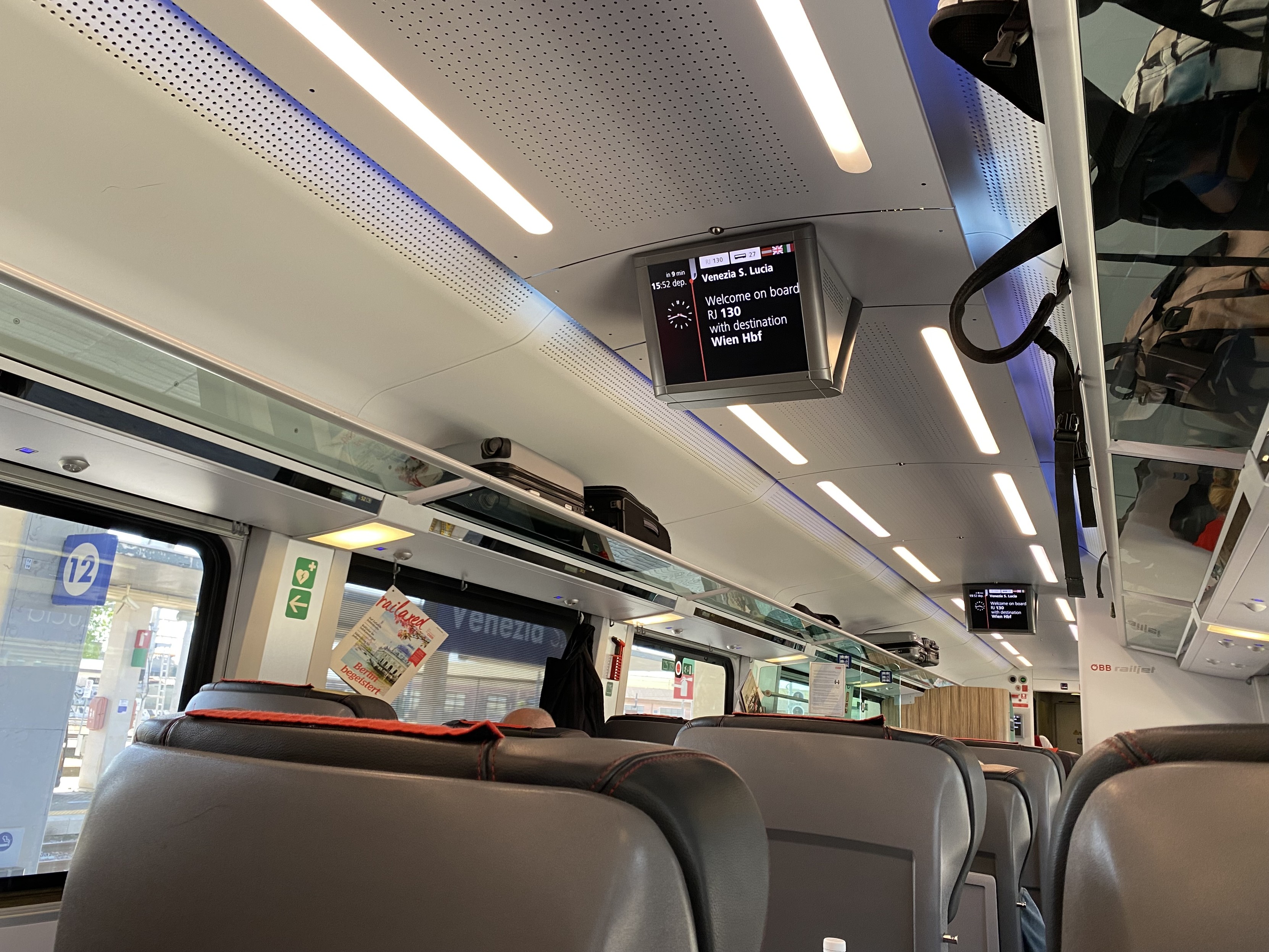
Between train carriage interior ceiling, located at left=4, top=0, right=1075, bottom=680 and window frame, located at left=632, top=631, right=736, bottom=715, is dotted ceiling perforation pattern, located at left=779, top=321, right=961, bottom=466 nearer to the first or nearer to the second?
train carriage interior ceiling, located at left=4, top=0, right=1075, bottom=680

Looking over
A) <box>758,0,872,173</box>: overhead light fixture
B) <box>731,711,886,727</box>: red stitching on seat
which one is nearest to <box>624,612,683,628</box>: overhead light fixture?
<box>731,711,886,727</box>: red stitching on seat

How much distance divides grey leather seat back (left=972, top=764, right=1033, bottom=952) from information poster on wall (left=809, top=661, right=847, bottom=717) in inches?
Result: 252

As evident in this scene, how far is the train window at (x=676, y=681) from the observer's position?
8969 millimetres

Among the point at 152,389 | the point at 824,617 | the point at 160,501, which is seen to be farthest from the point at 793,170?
the point at 824,617

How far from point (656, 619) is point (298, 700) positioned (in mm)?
4568

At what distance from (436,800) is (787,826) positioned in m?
2.03

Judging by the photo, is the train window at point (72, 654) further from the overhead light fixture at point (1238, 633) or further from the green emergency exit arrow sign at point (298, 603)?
the overhead light fixture at point (1238, 633)

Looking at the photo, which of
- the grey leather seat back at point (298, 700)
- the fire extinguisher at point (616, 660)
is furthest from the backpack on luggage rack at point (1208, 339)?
the fire extinguisher at point (616, 660)

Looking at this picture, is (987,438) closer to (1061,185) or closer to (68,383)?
(1061,185)

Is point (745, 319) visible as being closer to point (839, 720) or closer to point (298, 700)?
point (839, 720)

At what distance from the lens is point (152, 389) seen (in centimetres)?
300

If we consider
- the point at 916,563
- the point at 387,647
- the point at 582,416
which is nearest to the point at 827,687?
the point at 916,563

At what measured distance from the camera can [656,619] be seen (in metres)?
7.57

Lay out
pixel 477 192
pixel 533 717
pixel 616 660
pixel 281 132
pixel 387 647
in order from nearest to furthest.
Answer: pixel 281 132, pixel 477 192, pixel 533 717, pixel 387 647, pixel 616 660
